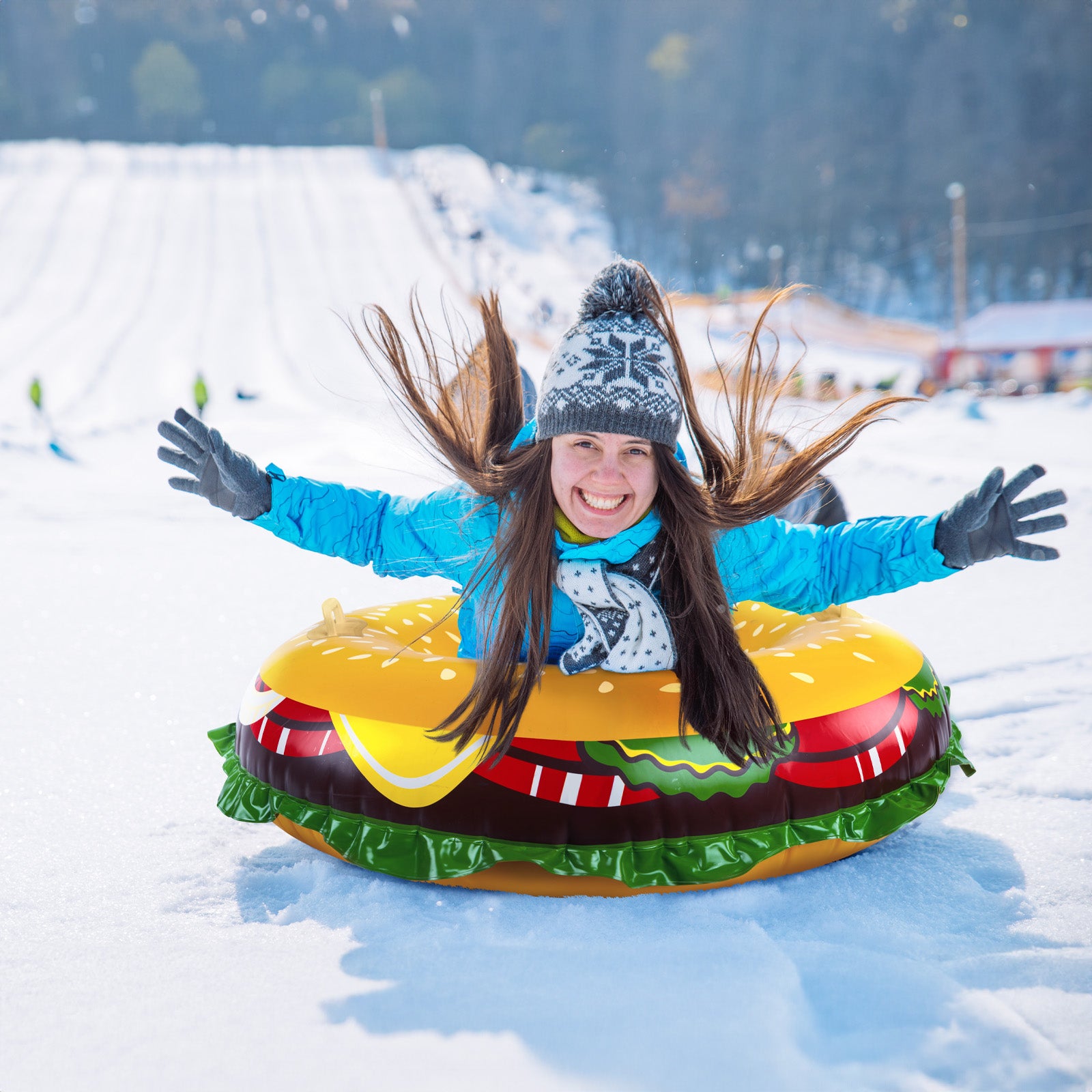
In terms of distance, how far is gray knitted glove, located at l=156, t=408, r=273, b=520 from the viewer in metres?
1.65

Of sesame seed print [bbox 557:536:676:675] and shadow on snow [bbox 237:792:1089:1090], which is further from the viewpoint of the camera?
sesame seed print [bbox 557:536:676:675]

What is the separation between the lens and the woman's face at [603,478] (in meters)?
1.57

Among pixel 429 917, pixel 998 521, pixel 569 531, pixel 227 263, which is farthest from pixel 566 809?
pixel 227 263

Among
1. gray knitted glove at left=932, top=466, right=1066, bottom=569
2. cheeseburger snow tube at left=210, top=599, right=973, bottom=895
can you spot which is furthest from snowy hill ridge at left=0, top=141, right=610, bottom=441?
gray knitted glove at left=932, top=466, right=1066, bottom=569

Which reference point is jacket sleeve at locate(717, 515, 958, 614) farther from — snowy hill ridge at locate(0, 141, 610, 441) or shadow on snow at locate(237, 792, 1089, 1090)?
snowy hill ridge at locate(0, 141, 610, 441)

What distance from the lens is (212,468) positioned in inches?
65.8

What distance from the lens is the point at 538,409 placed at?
165 centimetres

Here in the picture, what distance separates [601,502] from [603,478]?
41 mm

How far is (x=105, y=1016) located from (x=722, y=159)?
36746 millimetres

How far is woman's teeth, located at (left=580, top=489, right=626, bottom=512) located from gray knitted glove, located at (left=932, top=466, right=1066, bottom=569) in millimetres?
496

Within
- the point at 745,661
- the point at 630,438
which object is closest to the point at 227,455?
the point at 630,438

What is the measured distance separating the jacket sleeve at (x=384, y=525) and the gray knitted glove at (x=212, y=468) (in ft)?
0.15

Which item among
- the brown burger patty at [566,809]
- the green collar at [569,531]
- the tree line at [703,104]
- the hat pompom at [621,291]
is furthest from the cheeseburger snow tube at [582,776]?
the tree line at [703,104]

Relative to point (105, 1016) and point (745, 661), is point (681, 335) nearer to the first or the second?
point (745, 661)
